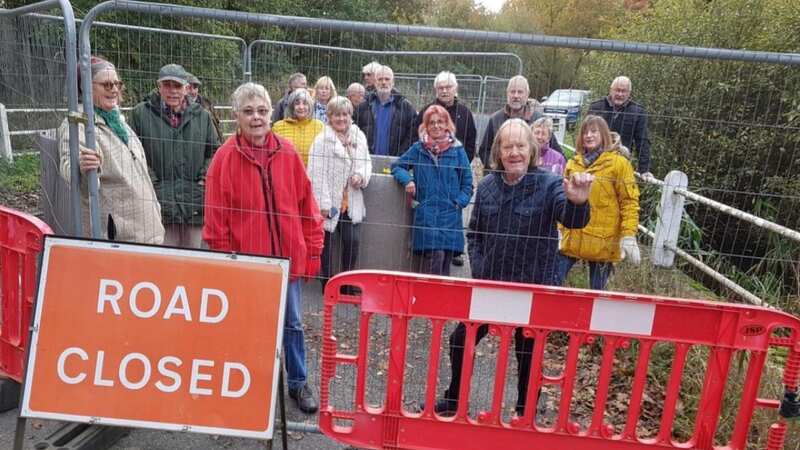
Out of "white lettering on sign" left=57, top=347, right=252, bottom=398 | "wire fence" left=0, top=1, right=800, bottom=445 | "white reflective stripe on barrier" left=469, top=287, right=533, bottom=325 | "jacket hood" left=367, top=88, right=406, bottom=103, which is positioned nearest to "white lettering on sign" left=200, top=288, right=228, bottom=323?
"white lettering on sign" left=57, top=347, right=252, bottom=398

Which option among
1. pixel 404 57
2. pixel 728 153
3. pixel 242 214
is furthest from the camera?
pixel 404 57

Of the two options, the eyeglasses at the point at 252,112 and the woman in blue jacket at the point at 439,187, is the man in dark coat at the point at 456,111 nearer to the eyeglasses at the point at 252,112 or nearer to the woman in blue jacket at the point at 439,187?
the woman in blue jacket at the point at 439,187

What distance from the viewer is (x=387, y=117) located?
6.55 meters

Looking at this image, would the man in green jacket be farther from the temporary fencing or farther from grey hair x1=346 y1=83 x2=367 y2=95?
grey hair x1=346 y1=83 x2=367 y2=95

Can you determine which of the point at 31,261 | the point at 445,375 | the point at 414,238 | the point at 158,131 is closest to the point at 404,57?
the point at 414,238

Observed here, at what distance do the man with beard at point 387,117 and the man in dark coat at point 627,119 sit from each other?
2145 mm

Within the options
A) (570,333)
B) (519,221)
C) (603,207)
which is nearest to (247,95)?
(519,221)

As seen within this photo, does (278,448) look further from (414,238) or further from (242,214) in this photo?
(414,238)

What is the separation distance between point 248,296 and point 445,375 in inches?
76.4

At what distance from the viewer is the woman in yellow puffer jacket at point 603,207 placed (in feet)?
14.2

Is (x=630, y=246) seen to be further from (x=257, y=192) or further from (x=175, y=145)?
(x=175, y=145)

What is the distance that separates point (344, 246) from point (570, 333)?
3038 mm

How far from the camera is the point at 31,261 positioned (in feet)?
10.0

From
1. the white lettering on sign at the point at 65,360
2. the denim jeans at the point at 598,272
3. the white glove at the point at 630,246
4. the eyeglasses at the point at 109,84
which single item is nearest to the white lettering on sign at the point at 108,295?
the white lettering on sign at the point at 65,360
